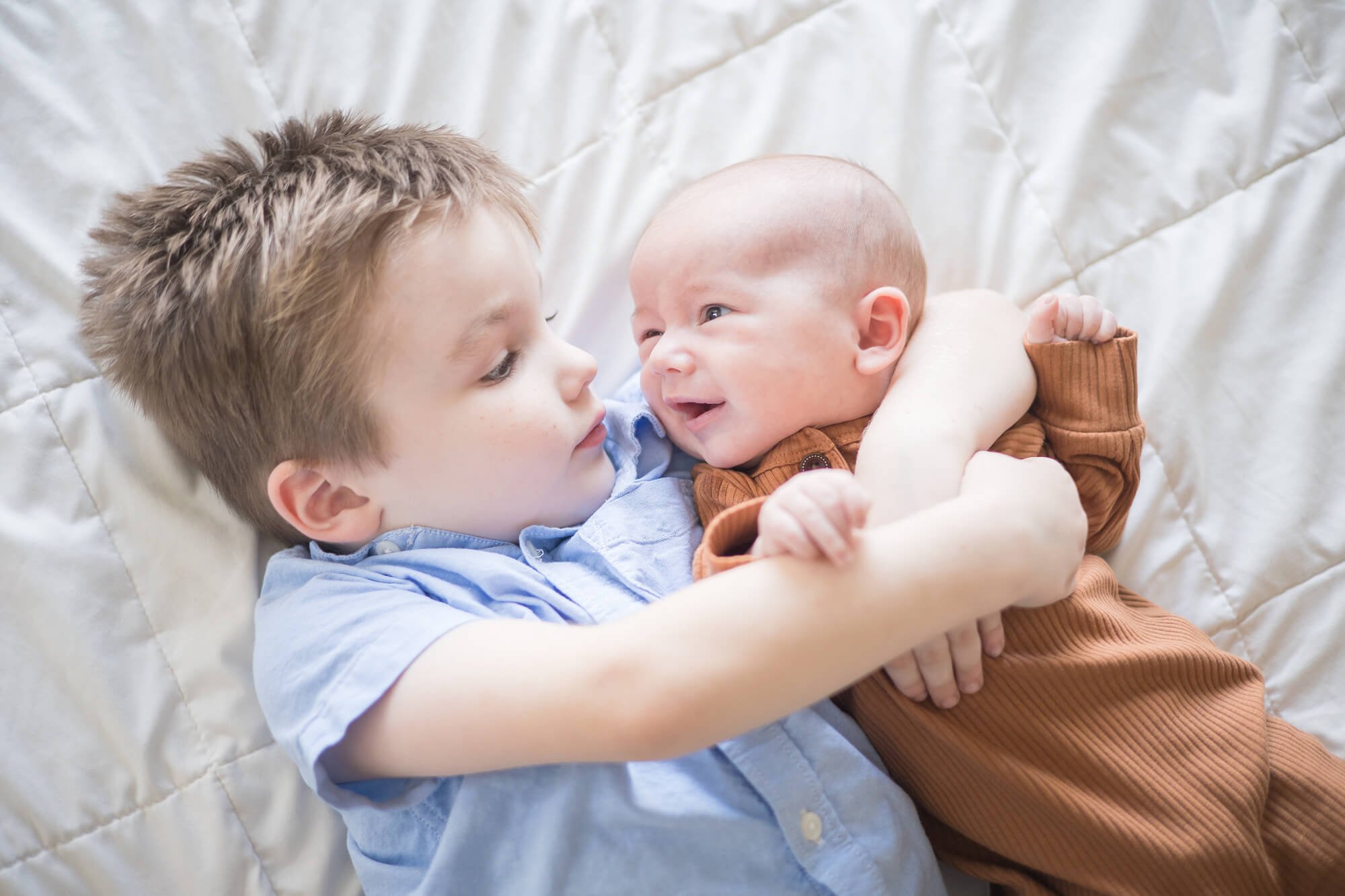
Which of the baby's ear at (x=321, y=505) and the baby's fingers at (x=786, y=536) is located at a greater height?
the baby's ear at (x=321, y=505)

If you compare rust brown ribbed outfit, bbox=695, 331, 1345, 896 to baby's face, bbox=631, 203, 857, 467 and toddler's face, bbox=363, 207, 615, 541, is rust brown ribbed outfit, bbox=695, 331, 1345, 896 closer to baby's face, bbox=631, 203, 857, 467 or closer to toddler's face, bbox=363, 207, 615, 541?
baby's face, bbox=631, 203, 857, 467

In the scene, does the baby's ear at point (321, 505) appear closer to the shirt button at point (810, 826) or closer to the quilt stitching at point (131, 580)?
the quilt stitching at point (131, 580)

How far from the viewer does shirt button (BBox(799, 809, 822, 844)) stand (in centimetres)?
87

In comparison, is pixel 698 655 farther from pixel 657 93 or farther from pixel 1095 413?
pixel 657 93

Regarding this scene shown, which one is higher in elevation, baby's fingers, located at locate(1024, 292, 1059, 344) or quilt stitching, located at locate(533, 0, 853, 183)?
quilt stitching, located at locate(533, 0, 853, 183)

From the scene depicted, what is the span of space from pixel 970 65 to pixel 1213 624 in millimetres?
749

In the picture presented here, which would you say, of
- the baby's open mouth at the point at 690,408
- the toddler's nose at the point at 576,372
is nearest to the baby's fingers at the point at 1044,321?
the baby's open mouth at the point at 690,408

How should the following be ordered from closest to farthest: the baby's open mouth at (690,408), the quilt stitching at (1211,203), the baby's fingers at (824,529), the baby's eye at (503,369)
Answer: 1. the baby's fingers at (824,529)
2. the baby's eye at (503,369)
3. the baby's open mouth at (690,408)
4. the quilt stitching at (1211,203)

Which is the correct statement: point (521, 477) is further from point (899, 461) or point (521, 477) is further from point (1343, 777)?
point (1343, 777)

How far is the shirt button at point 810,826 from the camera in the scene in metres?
0.87

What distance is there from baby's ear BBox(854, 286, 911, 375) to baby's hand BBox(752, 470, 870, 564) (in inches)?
10.8

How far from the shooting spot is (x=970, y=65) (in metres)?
1.20

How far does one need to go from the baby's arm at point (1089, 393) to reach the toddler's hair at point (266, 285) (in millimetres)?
603

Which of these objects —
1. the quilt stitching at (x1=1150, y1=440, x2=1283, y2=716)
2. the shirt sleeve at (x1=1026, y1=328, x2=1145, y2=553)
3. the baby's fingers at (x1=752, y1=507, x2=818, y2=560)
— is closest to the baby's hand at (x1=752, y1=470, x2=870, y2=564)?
the baby's fingers at (x1=752, y1=507, x2=818, y2=560)
